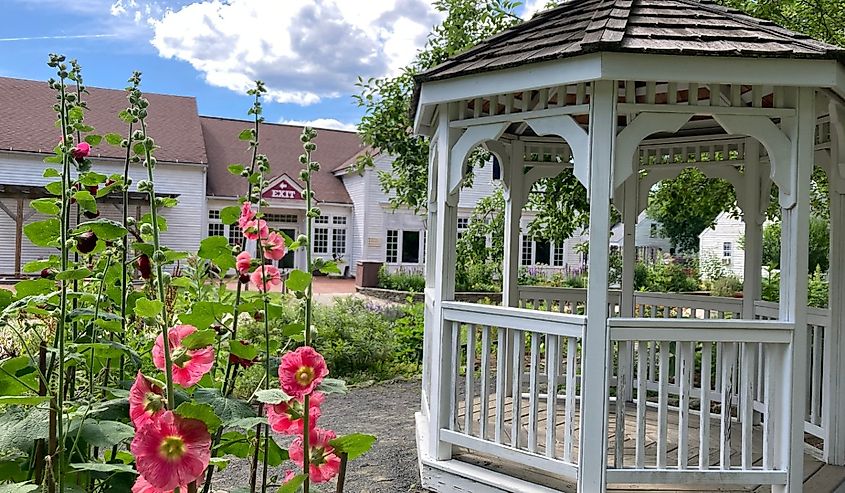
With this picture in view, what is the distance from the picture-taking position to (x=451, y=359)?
418 centimetres

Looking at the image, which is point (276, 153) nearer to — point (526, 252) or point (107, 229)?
point (526, 252)

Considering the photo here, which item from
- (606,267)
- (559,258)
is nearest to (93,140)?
(606,267)

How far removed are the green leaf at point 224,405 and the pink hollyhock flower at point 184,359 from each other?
93mm

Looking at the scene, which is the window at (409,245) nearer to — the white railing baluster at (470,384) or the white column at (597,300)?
the white railing baluster at (470,384)

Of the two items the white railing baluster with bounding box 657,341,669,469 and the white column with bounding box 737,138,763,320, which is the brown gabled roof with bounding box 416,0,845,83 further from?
the white railing baluster with bounding box 657,341,669,469

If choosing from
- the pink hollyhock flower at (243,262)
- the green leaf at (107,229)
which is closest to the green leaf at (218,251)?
the pink hollyhock flower at (243,262)

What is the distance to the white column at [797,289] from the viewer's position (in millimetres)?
3539

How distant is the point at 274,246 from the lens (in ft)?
4.74

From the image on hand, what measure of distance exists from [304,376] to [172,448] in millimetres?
259

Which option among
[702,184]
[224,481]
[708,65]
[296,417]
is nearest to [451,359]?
[224,481]

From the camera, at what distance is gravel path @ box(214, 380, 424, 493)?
4469mm

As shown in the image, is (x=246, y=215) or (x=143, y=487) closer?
(x=143, y=487)

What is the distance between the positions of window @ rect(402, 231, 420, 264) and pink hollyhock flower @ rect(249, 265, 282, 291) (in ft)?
79.5

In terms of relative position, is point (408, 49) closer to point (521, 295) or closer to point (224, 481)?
point (521, 295)
